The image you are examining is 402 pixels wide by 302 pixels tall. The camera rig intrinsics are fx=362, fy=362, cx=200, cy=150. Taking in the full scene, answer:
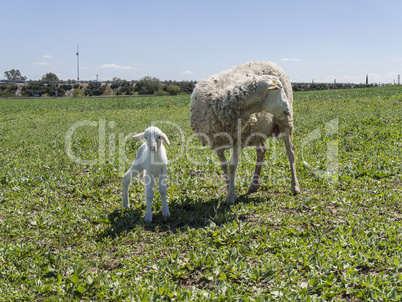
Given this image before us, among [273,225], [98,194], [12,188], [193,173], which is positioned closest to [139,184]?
[98,194]

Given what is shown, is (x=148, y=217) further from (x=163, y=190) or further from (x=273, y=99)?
(x=273, y=99)

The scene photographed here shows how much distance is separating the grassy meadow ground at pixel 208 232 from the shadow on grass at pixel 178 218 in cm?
3

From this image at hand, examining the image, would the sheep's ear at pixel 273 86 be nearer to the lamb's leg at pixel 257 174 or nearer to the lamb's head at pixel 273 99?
the lamb's head at pixel 273 99

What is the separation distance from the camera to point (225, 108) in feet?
17.4

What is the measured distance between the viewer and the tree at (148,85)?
63.0 metres

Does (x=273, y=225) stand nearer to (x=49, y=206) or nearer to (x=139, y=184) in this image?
(x=139, y=184)

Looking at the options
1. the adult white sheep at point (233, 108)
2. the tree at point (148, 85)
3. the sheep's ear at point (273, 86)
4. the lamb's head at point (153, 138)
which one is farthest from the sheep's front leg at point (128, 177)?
the tree at point (148, 85)

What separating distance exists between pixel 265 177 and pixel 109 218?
318cm

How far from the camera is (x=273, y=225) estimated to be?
15.8 feet

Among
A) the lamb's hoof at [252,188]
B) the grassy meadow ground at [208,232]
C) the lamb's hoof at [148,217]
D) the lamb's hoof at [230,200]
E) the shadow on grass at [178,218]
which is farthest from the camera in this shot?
the lamb's hoof at [252,188]

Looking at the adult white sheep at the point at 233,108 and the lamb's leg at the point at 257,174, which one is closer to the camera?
the adult white sheep at the point at 233,108

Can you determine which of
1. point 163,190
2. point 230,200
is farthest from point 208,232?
point 230,200

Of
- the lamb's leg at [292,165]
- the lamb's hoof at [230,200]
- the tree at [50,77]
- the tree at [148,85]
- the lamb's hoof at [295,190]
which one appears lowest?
the lamb's hoof at [230,200]

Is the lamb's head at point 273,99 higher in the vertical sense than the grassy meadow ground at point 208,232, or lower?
higher
